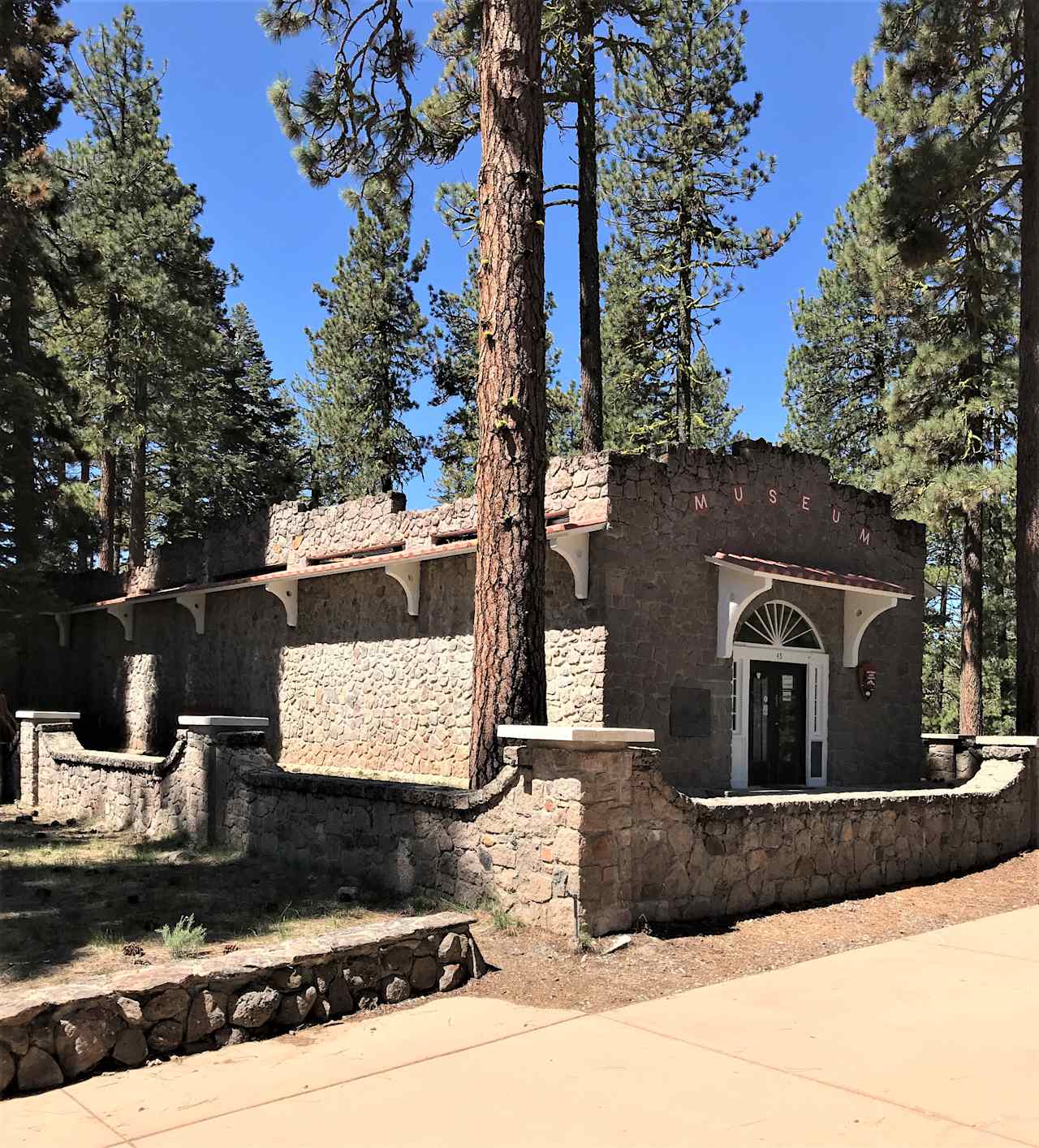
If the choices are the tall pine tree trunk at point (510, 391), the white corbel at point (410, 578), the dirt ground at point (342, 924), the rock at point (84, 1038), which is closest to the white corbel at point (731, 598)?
the dirt ground at point (342, 924)

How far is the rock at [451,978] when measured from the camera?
6.48 metres

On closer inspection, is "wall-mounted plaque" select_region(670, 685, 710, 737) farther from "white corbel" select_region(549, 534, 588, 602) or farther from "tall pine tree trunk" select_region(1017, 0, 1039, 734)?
"tall pine tree trunk" select_region(1017, 0, 1039, 734)

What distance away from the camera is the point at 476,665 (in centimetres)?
914

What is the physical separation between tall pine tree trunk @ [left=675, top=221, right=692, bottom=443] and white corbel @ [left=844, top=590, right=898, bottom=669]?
1143cm

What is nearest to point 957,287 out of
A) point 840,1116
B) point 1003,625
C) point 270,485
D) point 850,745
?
point 850,745

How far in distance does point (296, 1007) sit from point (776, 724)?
9.89 m

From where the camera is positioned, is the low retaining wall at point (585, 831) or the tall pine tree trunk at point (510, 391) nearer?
the low retaining wall at point (585, 831)

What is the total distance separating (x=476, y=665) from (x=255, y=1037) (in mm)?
4039

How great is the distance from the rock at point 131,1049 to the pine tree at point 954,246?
15.1 meters

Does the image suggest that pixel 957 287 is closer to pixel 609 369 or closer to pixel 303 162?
pixel 609 369

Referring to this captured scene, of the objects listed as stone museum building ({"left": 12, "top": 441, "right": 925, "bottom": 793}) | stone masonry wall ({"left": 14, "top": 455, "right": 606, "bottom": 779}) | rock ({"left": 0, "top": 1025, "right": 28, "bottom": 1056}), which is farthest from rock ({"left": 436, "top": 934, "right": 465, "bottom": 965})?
stone masonry wall ({"left": 14, "top": 455, "right": 606, "bottom": 779})

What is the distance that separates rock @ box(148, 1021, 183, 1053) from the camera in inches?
207

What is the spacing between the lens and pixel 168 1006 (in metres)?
5.30

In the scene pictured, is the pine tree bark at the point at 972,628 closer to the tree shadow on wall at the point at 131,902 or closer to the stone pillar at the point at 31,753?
the tree shadow on wall at the point at 131,902
